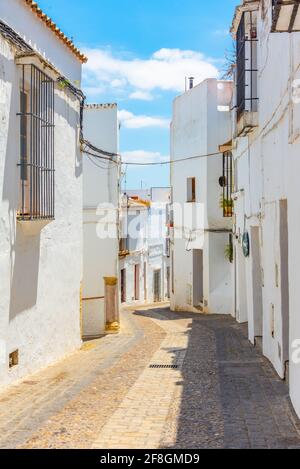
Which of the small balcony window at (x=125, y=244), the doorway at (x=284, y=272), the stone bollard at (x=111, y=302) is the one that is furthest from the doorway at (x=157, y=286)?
the doorway at (x=284, y=272)

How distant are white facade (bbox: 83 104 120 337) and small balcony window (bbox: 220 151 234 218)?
387cm

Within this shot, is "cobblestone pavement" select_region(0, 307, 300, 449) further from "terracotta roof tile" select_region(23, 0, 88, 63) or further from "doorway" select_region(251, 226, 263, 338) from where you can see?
"terracotta roof tile" select_region(23, 0, 88, 63)

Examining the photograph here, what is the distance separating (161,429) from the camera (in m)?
5.70

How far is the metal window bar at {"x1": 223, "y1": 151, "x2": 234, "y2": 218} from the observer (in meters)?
19.7

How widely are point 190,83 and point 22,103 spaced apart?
1658 cm

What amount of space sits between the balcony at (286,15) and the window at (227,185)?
1447cm

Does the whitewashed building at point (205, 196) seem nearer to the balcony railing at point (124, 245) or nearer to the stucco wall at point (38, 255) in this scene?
the balcony railing at point (124, 245)

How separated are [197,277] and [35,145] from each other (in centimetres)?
1390

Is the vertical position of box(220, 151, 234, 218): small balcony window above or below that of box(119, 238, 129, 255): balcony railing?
above

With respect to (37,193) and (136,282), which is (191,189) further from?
(37,193)

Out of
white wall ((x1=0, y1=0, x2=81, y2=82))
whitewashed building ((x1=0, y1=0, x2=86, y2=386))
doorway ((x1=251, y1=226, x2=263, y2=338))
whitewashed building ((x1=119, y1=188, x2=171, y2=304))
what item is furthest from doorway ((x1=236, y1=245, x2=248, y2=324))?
whitewashed building ((x1=119, y1=188, x2=171, y2=304))

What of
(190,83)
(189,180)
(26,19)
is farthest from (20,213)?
(190,83)

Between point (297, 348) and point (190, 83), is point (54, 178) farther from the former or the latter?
point (190, 83)

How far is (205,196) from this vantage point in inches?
811
